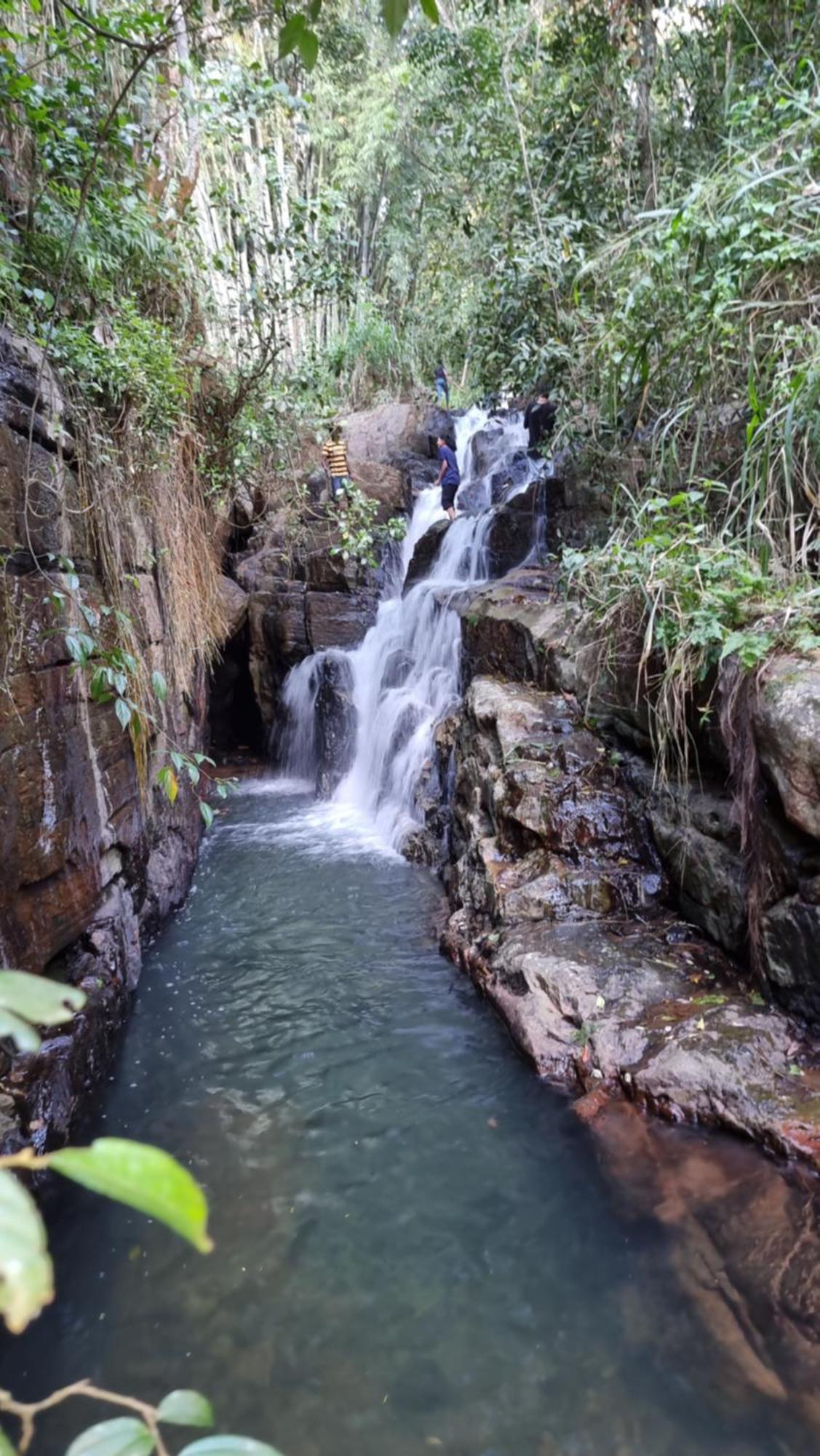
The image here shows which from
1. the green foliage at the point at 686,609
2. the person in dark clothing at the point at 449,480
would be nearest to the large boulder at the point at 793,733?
the green foliage at the point at 686,609

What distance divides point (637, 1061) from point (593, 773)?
198 centimetres

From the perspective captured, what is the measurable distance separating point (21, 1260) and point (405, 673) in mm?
8777

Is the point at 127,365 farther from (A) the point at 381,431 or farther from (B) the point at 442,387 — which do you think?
(B) the point at 442,387

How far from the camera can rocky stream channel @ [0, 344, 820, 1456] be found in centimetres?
237

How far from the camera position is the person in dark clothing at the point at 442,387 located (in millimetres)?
14086

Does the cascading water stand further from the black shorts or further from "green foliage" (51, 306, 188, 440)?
"green foliage" (51, 306, 188, 440)

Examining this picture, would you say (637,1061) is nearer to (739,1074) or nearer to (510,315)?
(739,1074)

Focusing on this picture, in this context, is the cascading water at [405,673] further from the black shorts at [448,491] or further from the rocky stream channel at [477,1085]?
the rocky stream channel at [477,1085]

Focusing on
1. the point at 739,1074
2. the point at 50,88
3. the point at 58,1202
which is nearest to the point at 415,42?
the point at 50,88

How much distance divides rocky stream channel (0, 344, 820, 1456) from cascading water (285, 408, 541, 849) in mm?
1559

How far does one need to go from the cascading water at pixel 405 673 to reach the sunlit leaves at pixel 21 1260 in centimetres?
652

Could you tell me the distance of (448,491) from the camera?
35.2 feet

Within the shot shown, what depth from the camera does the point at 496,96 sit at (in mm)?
6570

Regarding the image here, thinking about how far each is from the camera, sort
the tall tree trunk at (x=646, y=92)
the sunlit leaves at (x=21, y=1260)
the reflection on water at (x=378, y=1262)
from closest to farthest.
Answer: the sunlit leaves at (x=21, y=1260)
the reflection on water at (x=378, y=1262)
the tall tree trunk at (x=646, y=92)
